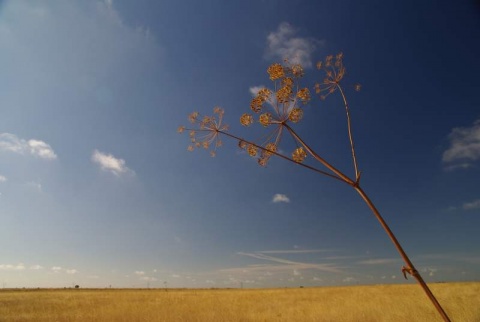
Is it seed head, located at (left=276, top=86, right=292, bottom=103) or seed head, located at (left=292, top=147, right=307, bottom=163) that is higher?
seed head, located at (left=276, top=86, right=292, bottom=103)

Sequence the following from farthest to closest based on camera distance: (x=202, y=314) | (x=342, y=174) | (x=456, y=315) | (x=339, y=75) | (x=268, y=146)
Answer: (x=202, y=314)
(x=456, y=315)
(x=268, y=146)
(x=339, y=75)
(x=342, y=174)

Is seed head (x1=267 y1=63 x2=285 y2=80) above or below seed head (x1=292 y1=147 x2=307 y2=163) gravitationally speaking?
above

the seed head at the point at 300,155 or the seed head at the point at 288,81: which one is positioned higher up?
the seed head at the point at 288,81

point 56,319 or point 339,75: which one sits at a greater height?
point 339,75

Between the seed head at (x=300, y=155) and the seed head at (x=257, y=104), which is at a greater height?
the seed head at (x=257, y=104)

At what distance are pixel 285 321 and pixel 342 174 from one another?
18372mm

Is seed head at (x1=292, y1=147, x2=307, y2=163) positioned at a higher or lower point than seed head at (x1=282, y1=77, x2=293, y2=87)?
lower

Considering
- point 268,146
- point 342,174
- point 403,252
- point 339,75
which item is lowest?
point 403,252

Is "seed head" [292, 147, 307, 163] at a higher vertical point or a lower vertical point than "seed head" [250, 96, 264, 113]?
lower

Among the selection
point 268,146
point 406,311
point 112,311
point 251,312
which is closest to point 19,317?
point 112,311

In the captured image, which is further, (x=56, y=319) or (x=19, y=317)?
(x=19, y=317)

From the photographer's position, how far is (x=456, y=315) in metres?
17.9

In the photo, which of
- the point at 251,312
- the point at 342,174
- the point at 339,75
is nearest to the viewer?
the point at 342,174

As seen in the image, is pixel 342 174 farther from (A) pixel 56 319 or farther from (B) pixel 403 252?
(A) pixel 56 319
